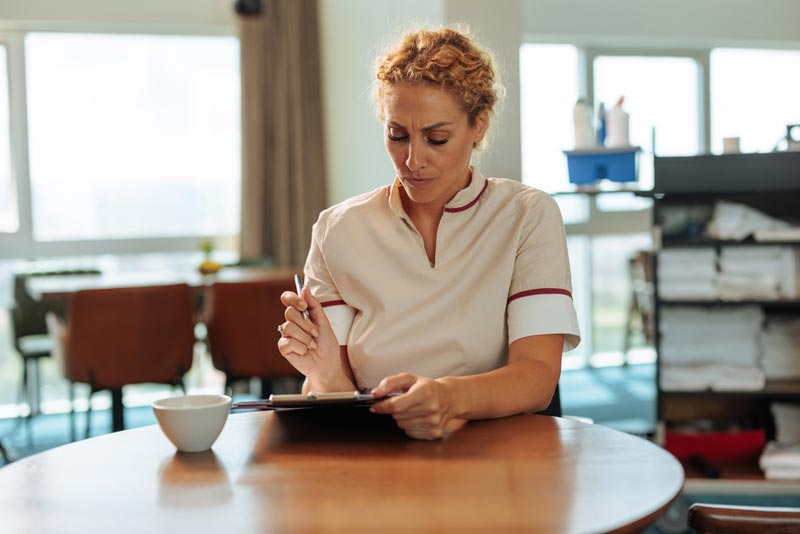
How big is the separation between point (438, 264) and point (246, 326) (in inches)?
89.2

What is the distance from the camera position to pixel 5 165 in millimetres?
5262

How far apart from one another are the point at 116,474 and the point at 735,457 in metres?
2.69

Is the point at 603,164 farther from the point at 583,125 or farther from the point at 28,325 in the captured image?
the point at 28,325

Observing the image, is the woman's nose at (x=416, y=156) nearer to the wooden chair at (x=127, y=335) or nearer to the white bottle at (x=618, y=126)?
the white bottle at (x=618, y=126)

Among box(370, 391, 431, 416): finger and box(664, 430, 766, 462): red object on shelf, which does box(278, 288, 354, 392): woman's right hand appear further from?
box(664, 430, 766, 462): red object on shelf

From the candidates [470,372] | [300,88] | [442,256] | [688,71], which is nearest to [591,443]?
[470,372]

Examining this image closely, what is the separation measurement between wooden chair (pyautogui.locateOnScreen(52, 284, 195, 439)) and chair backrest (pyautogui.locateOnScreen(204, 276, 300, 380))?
118mm

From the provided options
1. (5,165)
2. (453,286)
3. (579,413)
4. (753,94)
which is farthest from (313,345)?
(753,94)

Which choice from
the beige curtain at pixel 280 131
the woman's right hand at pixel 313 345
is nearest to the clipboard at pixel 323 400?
the woman's right hand at pixel 313 345

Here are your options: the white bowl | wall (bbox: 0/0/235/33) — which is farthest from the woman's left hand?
wall (bbox: 0/0/235/33)

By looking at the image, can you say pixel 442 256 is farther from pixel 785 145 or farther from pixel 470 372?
pixel 785 145

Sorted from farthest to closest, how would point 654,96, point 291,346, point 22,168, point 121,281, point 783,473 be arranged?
point 654,96
point 22,168
point 121,281
point 783,473
point 291,346

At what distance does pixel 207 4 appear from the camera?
545 centimetres

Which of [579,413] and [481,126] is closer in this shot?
[481,126]
